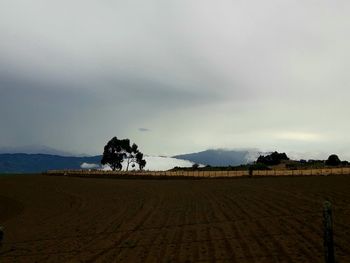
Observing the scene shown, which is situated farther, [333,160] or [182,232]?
[333,160]

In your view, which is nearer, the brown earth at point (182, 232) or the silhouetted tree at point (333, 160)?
the brown earth at point (182, 232)

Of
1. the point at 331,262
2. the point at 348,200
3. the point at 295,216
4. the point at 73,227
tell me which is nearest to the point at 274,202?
the point at 348,200

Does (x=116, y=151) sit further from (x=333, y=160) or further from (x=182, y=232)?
(x=182, y=232)

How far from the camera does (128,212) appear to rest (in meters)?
30.3

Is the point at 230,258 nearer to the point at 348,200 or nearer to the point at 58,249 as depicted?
the point at 58,249

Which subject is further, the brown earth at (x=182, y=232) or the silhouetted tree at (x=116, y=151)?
the silhouetted tree at (x=116, y=151)

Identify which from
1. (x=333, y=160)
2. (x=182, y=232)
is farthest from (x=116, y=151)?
(x=182, y=232)

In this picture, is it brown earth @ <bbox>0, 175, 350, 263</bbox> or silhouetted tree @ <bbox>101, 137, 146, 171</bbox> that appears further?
silhouetted tree @ <bbox>101, 137, 146, 171</bbox>

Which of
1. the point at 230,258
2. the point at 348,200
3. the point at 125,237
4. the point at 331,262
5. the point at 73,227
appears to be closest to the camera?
the point at 331,262

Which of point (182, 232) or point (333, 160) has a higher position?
point (333, 160)

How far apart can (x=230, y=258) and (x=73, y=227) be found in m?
12.2

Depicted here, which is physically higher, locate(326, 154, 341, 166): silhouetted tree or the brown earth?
locate(326, 154, 341, 166): silhouetted tree

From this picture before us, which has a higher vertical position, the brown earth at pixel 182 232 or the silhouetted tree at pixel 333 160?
the silhouetted tree at pixel 333 160

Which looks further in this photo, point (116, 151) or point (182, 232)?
point (116, 151)
